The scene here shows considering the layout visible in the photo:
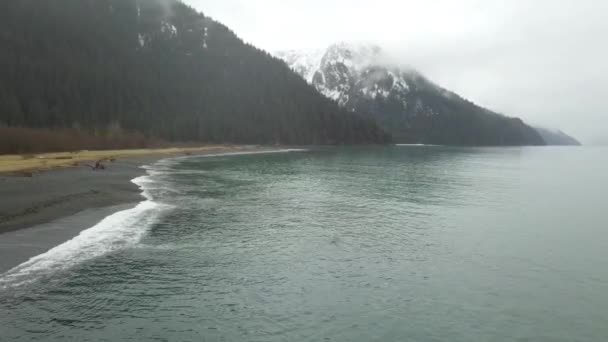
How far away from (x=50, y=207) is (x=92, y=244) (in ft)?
41.2

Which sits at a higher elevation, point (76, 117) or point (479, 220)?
point (76, 117)

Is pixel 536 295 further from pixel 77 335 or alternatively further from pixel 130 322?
pixel 77 335

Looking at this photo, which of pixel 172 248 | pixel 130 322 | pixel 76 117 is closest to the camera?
pixel 130 322

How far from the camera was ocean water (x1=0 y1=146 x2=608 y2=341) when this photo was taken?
16484 millimetres

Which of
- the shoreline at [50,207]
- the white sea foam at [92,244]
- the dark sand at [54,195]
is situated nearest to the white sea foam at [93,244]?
the white sea foam at [92,244]

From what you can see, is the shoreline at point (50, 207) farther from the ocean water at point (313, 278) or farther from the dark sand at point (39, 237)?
the ocean water at point (313, 278)

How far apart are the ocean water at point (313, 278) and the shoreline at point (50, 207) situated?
4.81 ft

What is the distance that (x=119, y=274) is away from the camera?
2166cm

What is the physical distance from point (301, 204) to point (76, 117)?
175 meters

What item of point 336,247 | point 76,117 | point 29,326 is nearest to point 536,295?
point 336,247

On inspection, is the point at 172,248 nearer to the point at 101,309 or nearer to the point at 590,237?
the point at 101,309

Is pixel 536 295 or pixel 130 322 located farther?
pixel 536 295

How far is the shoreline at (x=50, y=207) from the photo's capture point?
83.0 ft

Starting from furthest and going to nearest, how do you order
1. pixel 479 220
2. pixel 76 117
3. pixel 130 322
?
pixel 76 117, pixel 479 220, pixel 130 322
